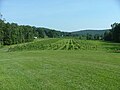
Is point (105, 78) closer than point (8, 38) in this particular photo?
Yes

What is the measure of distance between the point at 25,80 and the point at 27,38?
115 m

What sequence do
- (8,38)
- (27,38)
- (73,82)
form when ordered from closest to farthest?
(73,82)
(8,38)
(27,38)

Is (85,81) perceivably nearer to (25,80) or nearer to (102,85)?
(102,85)

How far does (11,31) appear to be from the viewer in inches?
3868

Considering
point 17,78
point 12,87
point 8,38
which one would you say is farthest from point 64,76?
point 8,38

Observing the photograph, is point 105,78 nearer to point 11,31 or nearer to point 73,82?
point 73,82

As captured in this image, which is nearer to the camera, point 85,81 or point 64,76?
point 85,81

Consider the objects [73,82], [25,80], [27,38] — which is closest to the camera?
[73,82]

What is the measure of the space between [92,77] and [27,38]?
4536 inches

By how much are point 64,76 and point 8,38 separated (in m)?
85.4

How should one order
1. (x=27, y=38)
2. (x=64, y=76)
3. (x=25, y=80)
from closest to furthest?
(x=25, y=80), (x=64, y=76), (x=27, y=38)

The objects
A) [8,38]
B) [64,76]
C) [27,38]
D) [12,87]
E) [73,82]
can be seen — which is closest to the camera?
[12,87]

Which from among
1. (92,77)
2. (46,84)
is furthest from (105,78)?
(46,84)

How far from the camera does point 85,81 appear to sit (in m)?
13.0
